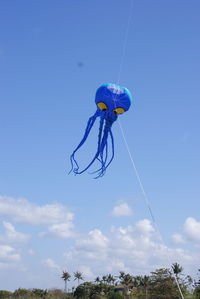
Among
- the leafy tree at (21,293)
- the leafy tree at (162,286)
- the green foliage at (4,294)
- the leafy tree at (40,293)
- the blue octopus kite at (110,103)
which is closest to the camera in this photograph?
the blue octopus kite at (110,103)

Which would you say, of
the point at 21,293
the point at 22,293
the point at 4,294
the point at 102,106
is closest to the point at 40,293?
the point at 22,293

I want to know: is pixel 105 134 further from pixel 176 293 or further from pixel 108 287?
pixel 108 287

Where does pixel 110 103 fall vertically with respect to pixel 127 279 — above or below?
below

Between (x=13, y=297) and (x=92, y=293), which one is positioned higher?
(x=13, y=297)

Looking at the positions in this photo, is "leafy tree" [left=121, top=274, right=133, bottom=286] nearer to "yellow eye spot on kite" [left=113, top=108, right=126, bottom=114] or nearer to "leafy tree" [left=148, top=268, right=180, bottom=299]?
"leafy tree" [left=148, top=268, right=180, bottom=299]

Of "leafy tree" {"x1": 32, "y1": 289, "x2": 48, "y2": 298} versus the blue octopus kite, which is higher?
"leafy tree" {"x1": 32, "y1": 289, "x2": 48, "y2": 298}

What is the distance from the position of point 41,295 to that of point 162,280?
39269 mm

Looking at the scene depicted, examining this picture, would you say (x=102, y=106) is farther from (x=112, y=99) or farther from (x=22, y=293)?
(x=22, y=293)

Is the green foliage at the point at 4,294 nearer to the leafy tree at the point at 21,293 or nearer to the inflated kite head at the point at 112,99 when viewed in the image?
the leafy tree at the point at 21,293

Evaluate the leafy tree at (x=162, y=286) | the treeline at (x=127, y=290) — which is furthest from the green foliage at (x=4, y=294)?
the leafy tree at (x=162, y=286)

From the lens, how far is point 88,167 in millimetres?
13555

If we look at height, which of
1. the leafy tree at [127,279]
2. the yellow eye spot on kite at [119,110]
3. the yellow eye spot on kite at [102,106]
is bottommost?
A: the yellow eye spot on kite at [119,110]

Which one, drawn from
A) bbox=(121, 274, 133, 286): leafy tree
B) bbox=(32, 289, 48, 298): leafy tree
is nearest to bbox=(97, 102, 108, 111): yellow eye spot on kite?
bbox=(121, 274, 133, 286): leafy tree

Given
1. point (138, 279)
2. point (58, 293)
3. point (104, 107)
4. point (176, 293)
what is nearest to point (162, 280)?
point (176, 293)
